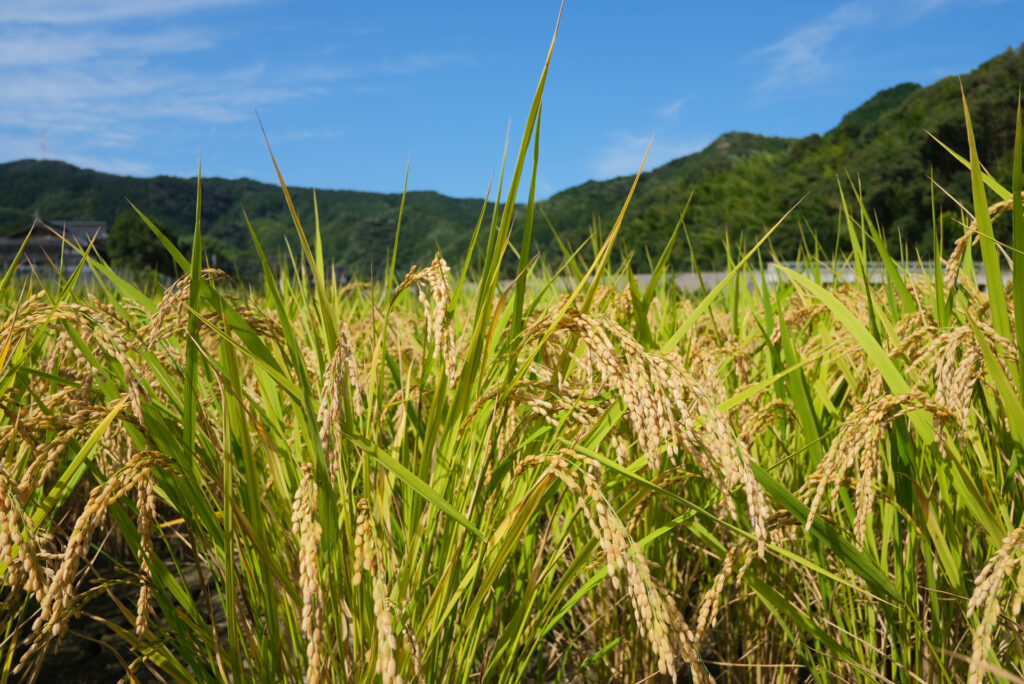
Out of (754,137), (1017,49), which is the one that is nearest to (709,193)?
(1017,49)

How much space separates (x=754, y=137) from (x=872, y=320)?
83533mm

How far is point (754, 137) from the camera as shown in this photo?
77.6 metres

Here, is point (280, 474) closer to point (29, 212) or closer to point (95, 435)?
point (95, 435)

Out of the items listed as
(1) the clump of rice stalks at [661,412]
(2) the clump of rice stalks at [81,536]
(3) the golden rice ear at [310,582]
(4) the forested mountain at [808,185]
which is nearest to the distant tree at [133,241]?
(4) the forested mountain at [808,185]

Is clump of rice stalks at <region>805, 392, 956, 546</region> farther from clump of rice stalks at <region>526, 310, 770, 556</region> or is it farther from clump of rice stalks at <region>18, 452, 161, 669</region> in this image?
clump of rice stalks at <region>18, 452, 161, 669</region>

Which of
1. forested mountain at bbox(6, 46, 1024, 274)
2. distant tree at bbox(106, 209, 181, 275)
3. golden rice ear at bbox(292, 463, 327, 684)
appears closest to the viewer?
golden rice ear at bbox(292, 463, 327, 684)

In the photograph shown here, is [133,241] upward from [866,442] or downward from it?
upward

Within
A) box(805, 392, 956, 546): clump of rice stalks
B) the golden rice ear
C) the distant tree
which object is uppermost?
the distant tree

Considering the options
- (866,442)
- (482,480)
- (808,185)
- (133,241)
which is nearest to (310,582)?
(482,480)

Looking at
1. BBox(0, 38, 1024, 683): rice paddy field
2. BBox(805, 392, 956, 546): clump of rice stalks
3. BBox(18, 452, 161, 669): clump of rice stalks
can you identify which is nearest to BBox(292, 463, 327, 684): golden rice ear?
BBox(0, 38, 1024, 683): rice paddy field

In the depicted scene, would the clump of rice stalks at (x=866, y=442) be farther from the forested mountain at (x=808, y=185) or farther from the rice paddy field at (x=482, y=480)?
the forested mountain at (x=808, y=185)

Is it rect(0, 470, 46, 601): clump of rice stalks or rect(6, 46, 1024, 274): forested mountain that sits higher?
rect(6, 46, 1024, 274): forested mountain

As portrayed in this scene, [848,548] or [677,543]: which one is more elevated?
[848,548]

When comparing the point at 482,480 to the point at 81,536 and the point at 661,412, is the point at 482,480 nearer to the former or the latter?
the point at 661,412
